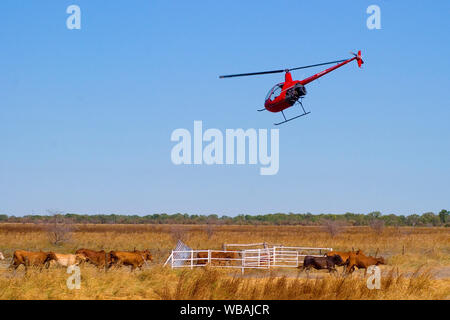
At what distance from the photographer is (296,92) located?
31.0m

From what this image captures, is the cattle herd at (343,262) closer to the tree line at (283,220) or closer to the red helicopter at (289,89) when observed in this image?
the red helicopter at (289,89)

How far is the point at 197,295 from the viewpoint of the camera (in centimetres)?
1498

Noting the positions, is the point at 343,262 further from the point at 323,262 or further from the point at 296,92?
the point at 296,92

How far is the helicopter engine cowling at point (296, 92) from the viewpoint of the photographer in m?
30.9

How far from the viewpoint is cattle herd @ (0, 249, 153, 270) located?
22141mm

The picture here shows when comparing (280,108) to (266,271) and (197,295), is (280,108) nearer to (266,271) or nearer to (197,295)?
(266,271)

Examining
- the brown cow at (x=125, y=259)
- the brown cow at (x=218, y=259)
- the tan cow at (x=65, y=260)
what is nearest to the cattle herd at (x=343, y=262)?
the brown cow at (x=218, y=259)

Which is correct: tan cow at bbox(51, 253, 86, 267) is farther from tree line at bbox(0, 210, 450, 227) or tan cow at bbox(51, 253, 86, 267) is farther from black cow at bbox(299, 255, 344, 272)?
tree line at bbox(0, 210, 450, 227)

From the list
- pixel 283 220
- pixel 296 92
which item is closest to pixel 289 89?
pixel 296 92

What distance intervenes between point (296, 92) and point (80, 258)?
44.8ft

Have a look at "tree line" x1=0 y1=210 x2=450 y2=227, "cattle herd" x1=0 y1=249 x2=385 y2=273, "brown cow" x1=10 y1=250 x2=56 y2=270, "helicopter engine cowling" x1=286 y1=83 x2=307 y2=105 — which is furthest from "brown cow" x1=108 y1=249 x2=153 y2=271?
"tree line" x1=0 y1=210 x2=450 y2=227
